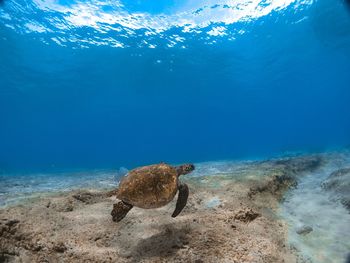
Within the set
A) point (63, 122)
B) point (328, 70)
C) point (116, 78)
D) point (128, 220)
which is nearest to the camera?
point (128, 220)

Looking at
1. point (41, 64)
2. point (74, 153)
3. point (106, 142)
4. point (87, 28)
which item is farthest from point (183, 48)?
point (74, 153)

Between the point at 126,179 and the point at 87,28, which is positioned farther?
the point at 87,28

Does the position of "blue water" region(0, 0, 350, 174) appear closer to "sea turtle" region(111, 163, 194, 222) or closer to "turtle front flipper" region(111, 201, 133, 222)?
"sea turtle" region(111, 163, 194, 222)

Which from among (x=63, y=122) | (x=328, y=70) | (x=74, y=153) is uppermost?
(x=328, y=70)

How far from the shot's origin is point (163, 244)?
415cm

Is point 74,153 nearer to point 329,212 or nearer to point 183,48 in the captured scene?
point 183,48

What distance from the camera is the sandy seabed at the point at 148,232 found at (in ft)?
12.8

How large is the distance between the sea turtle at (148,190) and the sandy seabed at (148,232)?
0.52 m

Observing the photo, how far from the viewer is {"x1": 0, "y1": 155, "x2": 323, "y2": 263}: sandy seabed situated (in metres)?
3.90

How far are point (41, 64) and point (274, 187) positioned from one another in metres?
40.9

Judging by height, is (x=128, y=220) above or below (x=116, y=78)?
below

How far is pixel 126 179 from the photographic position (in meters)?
4.56

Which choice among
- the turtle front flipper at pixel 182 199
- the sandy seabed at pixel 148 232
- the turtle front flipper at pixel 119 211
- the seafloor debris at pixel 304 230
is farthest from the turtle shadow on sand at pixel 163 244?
the seafloor debris at pixel 304 230

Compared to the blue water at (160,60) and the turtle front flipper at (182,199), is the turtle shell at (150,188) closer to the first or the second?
the turtle front flipper at (182,199)
